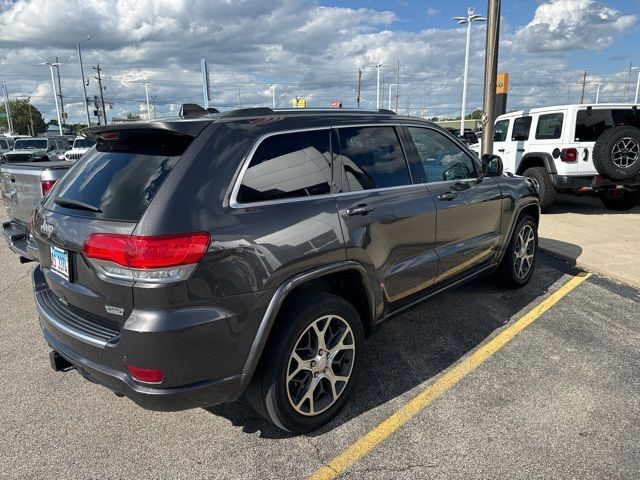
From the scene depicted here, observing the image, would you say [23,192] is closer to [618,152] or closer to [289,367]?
[289,367]

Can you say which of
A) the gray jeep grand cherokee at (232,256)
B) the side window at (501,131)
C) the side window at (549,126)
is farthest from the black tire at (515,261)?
the side window at (501,131)

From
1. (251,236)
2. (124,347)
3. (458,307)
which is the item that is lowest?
(458,307)

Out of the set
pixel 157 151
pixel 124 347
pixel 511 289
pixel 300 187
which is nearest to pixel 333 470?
pixel 124 347

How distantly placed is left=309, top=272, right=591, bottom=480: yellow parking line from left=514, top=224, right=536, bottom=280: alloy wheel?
0.45 metres

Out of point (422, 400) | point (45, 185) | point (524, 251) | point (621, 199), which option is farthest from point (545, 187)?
point (45, 185)

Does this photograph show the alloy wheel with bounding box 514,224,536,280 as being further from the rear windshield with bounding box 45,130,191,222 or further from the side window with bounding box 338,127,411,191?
the rear windshield with bounding box 45,130,191,222

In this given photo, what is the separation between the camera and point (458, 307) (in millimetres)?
4680

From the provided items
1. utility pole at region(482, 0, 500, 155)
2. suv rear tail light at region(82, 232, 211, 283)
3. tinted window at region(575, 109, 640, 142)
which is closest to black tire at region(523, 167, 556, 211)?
tinted window at region(575, 109, 640, 142)

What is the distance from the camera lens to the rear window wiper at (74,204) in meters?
2.52

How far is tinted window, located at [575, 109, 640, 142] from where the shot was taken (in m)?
8.86

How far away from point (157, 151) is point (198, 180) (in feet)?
1.27

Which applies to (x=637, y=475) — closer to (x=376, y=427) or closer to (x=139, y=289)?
(x=376, y=427)

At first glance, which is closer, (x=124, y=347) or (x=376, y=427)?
(x=124, y=347)

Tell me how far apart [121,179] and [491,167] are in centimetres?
330
